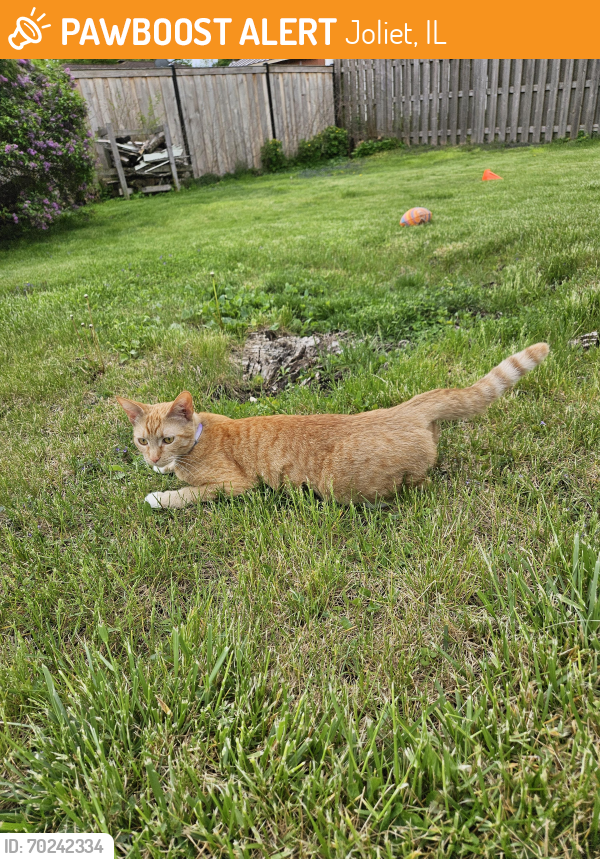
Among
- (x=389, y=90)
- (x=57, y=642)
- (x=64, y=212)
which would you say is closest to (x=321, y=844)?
(x=57, y=642)

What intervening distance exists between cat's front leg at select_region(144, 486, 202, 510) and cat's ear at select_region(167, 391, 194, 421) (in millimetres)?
432

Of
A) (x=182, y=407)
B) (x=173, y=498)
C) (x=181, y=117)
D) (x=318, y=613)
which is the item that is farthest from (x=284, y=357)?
(x=181, y=117)

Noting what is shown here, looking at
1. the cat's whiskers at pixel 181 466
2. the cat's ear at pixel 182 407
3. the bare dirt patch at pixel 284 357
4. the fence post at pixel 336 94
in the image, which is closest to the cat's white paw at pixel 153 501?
the cat's whiskers at pixel 181 466

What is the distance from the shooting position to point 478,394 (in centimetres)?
254

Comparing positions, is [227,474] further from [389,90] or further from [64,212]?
[389,90]

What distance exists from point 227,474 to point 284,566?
0.78 metres

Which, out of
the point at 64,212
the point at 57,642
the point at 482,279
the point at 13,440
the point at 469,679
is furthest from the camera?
the point at 64,212

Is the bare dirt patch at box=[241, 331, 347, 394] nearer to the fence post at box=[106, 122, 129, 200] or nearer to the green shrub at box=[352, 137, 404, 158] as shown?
the fence post at box=[106, 122, 129, 200]

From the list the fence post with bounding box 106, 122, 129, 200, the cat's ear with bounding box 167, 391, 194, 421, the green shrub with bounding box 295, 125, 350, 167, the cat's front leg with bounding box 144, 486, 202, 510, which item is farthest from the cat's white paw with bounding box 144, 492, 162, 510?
the green shrub with bounding box 295, 125, 350, 167

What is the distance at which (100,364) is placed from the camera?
13.6ft

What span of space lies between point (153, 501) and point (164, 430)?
40 cm

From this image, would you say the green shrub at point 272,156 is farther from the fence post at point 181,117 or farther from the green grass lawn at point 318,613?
the green grass lawn at point 318,613

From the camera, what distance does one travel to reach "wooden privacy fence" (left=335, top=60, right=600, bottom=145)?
13.3 m

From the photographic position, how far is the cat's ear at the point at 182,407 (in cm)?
277
